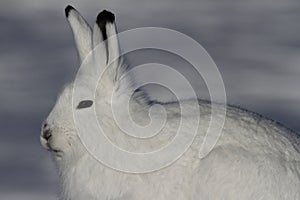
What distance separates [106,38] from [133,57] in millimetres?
1341

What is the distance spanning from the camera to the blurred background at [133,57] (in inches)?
352

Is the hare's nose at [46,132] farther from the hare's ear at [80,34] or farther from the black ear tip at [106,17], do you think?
the black ear tip at [106,17]

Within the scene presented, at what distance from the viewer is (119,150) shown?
6.81 meters

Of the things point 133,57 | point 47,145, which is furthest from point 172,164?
point 133,57

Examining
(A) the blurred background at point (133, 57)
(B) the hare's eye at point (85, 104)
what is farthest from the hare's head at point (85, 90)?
(A) the blurred background at point (133, 57)

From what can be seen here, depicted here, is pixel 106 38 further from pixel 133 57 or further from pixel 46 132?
pixel 133 57

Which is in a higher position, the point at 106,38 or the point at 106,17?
the point at 106,17

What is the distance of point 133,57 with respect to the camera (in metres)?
8.22

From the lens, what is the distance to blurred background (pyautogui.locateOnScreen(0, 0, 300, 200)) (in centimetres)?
894

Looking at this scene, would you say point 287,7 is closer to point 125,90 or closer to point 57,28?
point 57,28

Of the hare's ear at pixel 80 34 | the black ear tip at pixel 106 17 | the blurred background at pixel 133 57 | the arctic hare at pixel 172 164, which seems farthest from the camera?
the blurred background at pixel 133 57

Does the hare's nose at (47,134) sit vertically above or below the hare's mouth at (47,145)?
above

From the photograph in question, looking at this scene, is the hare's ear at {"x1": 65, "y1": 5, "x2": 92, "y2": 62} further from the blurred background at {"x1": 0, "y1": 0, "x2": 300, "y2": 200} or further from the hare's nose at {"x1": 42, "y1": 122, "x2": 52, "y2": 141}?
the blurred background at {"x1": 0, "y1": 0, "x2": 300, "y2": 200}

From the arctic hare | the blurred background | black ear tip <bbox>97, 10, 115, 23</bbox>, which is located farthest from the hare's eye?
the blurred background
